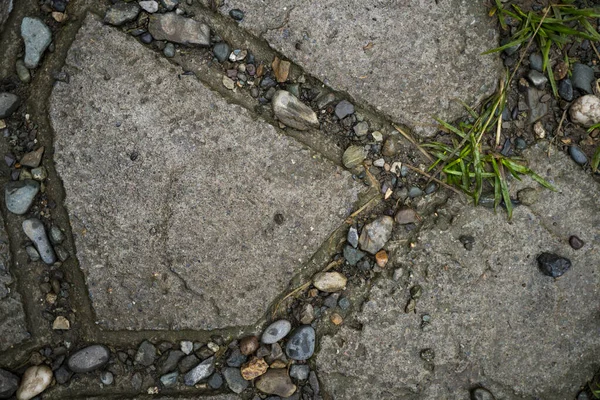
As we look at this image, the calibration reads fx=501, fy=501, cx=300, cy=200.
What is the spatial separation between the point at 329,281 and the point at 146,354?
2.73ft

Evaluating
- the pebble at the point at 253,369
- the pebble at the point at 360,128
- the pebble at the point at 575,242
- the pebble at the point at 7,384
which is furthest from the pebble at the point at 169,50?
the pebble at the point at 575,242

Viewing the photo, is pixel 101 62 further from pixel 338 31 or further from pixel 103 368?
pixel 103 368

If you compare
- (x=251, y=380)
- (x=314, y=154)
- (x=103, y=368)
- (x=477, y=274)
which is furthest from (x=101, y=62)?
(x=477, y=274)

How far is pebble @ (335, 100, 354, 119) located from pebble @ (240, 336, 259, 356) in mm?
1016

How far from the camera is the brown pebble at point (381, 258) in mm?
2127

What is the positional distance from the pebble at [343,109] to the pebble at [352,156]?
142 mm

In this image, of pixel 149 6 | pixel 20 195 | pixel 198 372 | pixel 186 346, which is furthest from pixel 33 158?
pixel 198 372

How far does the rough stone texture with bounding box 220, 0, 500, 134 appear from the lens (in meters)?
2.12

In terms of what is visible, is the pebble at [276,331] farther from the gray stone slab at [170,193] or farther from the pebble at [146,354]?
the pebble at [146,354]

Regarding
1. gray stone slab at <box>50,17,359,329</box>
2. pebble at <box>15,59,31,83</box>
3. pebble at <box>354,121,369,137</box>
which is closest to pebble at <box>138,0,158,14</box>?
gray stone slab at <box>50,17,359,329</box>

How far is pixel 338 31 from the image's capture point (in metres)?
2.12

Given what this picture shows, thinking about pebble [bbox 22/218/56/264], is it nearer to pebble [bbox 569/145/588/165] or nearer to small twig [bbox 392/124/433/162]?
small twig [bbox 392/124/433/162]

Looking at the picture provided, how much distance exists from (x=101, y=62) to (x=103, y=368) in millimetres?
1287

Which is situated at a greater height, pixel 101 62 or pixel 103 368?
pixel 101 62
